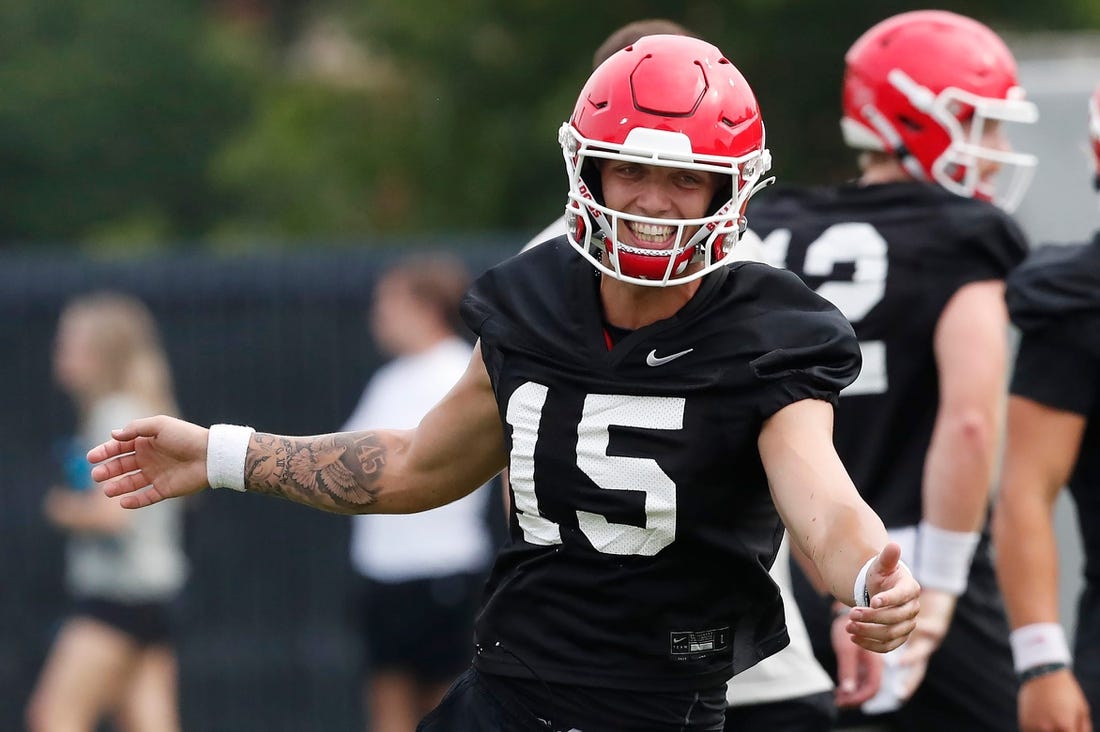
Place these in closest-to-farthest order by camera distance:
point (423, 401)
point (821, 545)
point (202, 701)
A: point (821, 545), point (423, 401), point (202, 701)

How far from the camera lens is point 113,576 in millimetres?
7969

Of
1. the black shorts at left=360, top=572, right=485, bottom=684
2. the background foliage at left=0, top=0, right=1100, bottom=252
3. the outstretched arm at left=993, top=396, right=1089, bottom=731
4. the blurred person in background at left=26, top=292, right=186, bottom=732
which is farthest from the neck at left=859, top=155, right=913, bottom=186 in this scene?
the background foliage at left=0, top=0, right=1100, bottom=252

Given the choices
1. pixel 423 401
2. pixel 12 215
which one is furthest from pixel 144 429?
pixel 12 215

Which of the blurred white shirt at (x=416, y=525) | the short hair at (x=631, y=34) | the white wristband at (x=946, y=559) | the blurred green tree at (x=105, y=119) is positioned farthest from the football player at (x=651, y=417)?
the blurred green tree at (x=105, y=119)

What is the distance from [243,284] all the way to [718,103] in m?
7.27

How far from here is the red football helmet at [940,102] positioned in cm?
505

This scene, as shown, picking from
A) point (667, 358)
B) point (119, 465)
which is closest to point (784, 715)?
point (667, 358)

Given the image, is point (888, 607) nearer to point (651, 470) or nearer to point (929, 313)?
point (651, 470)

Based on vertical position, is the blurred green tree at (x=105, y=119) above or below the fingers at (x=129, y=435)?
below

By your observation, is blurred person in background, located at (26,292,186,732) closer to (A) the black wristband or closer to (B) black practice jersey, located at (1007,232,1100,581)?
(A) the black wristband

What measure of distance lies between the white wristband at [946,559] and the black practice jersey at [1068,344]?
364 mm

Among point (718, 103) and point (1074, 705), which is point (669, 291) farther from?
point (1074, 705)

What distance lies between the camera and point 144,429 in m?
3.81

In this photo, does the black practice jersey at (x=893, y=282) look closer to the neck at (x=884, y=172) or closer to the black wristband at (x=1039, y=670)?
the neck at (x=884, y=172)
